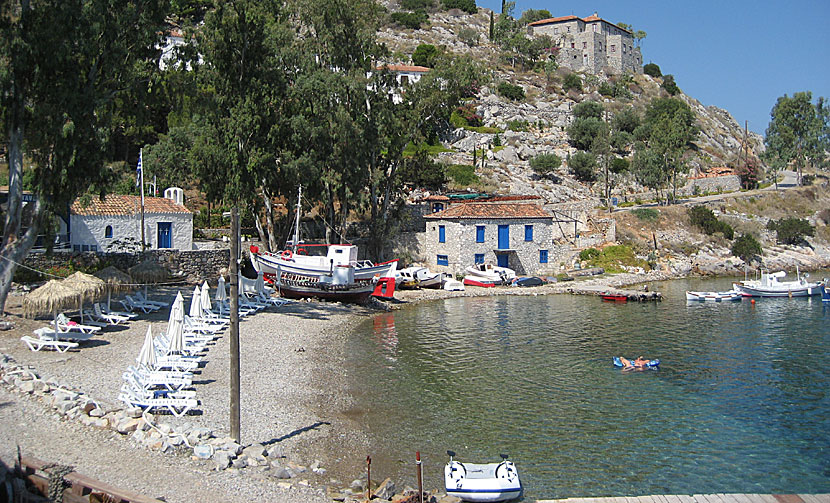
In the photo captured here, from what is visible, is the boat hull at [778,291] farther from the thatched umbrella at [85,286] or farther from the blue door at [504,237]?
the thatched umbrella at [85,286]

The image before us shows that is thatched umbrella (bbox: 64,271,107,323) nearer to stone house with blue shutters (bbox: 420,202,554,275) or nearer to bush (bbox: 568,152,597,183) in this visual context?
stone house with blue shutters (bbox: 420,202,554,275)

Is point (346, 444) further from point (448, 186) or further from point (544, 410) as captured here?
point (448, 186)

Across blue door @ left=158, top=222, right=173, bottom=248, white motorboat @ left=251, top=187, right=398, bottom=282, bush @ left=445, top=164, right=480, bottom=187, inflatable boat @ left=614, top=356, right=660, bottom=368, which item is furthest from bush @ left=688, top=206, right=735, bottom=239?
blue door @ left=158, top=222, right=173, bottom=248

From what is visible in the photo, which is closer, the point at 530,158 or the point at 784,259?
the point at 784,259

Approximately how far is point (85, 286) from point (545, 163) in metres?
55.1

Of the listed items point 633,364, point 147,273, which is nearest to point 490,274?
point 633,364

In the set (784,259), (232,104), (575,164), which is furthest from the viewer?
(575,164)

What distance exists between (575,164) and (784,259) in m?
23.4

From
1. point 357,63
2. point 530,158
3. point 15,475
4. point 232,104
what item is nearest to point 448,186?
point 530,158

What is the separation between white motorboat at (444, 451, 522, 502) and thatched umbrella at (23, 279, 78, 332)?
Result: 14.2 m

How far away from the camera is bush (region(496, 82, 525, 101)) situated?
92.6m

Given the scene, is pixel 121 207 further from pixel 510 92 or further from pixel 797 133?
pixel 797 133

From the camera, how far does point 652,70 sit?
127500mm

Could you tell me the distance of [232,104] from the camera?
34625mm
